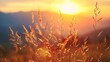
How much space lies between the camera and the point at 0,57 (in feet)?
A: 21.0

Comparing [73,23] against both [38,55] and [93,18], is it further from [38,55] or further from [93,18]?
[38,55]

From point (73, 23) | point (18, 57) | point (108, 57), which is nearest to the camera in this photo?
point (73, 23)

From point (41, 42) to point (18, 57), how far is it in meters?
1.41

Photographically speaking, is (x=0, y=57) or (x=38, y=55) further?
(x=0, y=57)

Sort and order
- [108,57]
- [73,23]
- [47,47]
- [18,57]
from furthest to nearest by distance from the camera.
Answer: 1. [108,57]
2. [18,57]
3. [73,23]
4. [47,47]

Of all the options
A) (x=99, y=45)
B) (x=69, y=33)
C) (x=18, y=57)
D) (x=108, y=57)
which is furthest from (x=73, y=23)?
(x=108, y=57)

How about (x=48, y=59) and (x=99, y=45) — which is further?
(x=99, y=45)

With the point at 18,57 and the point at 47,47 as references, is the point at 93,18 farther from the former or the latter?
the point at 18,57

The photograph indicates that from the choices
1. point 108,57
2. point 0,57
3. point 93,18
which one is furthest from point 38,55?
point 108,57

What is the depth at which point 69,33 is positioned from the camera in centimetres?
519

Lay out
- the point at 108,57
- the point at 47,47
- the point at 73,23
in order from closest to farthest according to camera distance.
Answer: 1. the point at 47,47
2. the point at 73,23
3. the point at 108,57

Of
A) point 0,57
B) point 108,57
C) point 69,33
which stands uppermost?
point 69,33

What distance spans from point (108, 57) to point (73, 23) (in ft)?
15.0

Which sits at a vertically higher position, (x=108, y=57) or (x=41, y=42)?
(x=41, y=42)
